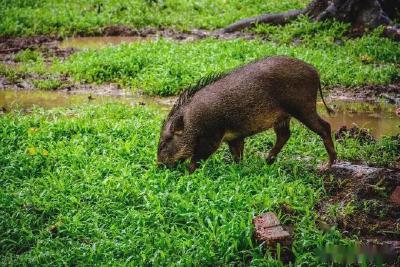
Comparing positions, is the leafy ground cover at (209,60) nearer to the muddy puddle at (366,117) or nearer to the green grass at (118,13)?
the muddy puddle at (366,117)

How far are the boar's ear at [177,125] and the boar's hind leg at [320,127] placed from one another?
138cm

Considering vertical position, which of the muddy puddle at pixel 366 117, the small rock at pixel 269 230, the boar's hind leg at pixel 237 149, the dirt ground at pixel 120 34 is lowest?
the dirt ground at pixel 120 34

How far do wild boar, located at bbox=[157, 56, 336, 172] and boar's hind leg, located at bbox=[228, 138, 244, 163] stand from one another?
0.07 metres

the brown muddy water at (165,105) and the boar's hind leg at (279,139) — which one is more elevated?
the boar's hind leg at (279,139)

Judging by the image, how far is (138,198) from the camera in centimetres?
585

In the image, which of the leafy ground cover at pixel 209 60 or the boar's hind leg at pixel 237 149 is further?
the leafy ground cover at pixel 209 60

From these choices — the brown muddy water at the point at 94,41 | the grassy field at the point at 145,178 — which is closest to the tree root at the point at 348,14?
the grassy field at the point at 145,178

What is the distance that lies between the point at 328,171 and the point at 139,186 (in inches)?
83.2

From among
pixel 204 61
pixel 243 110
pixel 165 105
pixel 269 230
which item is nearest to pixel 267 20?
pixel 204 61

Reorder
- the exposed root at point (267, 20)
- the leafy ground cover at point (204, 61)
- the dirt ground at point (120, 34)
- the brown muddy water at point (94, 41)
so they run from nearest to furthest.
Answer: the dirt ground at point (120, 34), the leafy ground cover at point (204, 61), the brown muddy water at point (94, 41), the exposed root at point (267, 20)

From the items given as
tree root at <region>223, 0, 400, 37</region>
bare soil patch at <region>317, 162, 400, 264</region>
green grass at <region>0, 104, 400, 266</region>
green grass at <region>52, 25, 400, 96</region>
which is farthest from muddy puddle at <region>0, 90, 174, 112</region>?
tree root at <region>223, 0, 400, 37</region>

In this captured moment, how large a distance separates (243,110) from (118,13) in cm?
1109

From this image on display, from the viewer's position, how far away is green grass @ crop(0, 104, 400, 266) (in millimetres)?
4875

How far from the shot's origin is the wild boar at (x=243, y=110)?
638 cm
